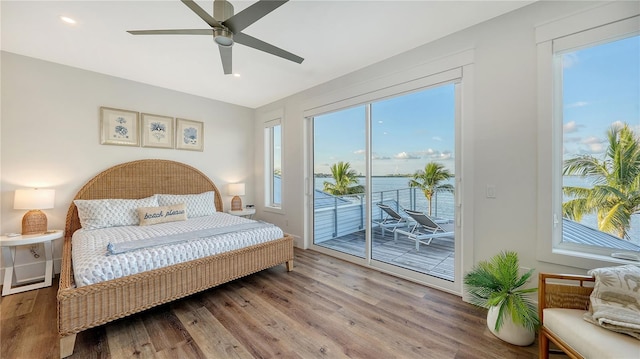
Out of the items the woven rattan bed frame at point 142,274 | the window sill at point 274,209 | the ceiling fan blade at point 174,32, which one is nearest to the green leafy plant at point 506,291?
the woven rattan bed frame at point 142,274

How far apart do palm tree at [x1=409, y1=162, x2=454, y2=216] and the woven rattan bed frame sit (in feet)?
5.97

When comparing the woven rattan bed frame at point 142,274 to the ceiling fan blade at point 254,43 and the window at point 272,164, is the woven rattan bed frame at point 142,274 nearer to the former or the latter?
the window at point 272,164

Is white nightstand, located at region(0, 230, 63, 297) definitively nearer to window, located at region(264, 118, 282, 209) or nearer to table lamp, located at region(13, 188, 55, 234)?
table lamp, located at region(13, 188, 55, 234)

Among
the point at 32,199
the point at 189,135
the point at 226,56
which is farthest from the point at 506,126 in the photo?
the point at 32,199

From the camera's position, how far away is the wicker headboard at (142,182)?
3.28 m

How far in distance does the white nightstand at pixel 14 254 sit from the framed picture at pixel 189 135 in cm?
199

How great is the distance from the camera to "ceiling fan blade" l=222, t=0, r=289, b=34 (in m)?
1.52

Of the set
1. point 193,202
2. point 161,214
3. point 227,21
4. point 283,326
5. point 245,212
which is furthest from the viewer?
point 245,212

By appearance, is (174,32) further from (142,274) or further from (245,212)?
(245,212)

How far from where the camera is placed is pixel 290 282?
2.85m

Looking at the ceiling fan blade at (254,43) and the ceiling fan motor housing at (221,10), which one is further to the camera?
the ceiling fan blade at (254,43)

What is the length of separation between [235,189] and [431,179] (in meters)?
3.40

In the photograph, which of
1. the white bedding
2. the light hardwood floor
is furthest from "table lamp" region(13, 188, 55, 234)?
the light hardwood floor

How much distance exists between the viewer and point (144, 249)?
7.13ft
